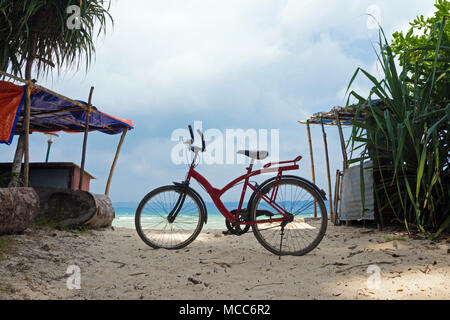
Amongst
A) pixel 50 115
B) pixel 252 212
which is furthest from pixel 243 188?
pixel 50 115

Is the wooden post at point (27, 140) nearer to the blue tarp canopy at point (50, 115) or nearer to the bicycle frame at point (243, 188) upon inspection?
the blue tarp canopy at point (50, 115)

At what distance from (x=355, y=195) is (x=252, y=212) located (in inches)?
105

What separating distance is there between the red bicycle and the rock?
1.25 metres

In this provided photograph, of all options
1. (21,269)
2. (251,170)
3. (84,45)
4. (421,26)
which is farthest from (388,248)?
(84,45)

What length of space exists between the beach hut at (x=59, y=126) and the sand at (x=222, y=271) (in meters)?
0.85

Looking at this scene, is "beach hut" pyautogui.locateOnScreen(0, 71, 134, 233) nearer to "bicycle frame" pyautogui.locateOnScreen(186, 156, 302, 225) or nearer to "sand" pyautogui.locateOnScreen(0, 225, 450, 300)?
"sand" pyautogui.locateOnScreen(0, 225, 450, 300)

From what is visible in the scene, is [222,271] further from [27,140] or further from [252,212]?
[27,140]

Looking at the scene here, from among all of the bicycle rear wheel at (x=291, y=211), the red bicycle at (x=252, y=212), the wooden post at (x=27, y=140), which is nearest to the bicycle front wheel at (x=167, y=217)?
the red bicycle at (x=252, y=212)

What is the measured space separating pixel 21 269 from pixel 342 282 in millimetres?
2462

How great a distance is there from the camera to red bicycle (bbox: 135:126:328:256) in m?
3.40

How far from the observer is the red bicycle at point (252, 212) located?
3404mm

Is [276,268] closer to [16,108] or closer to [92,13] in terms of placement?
[16,108]
